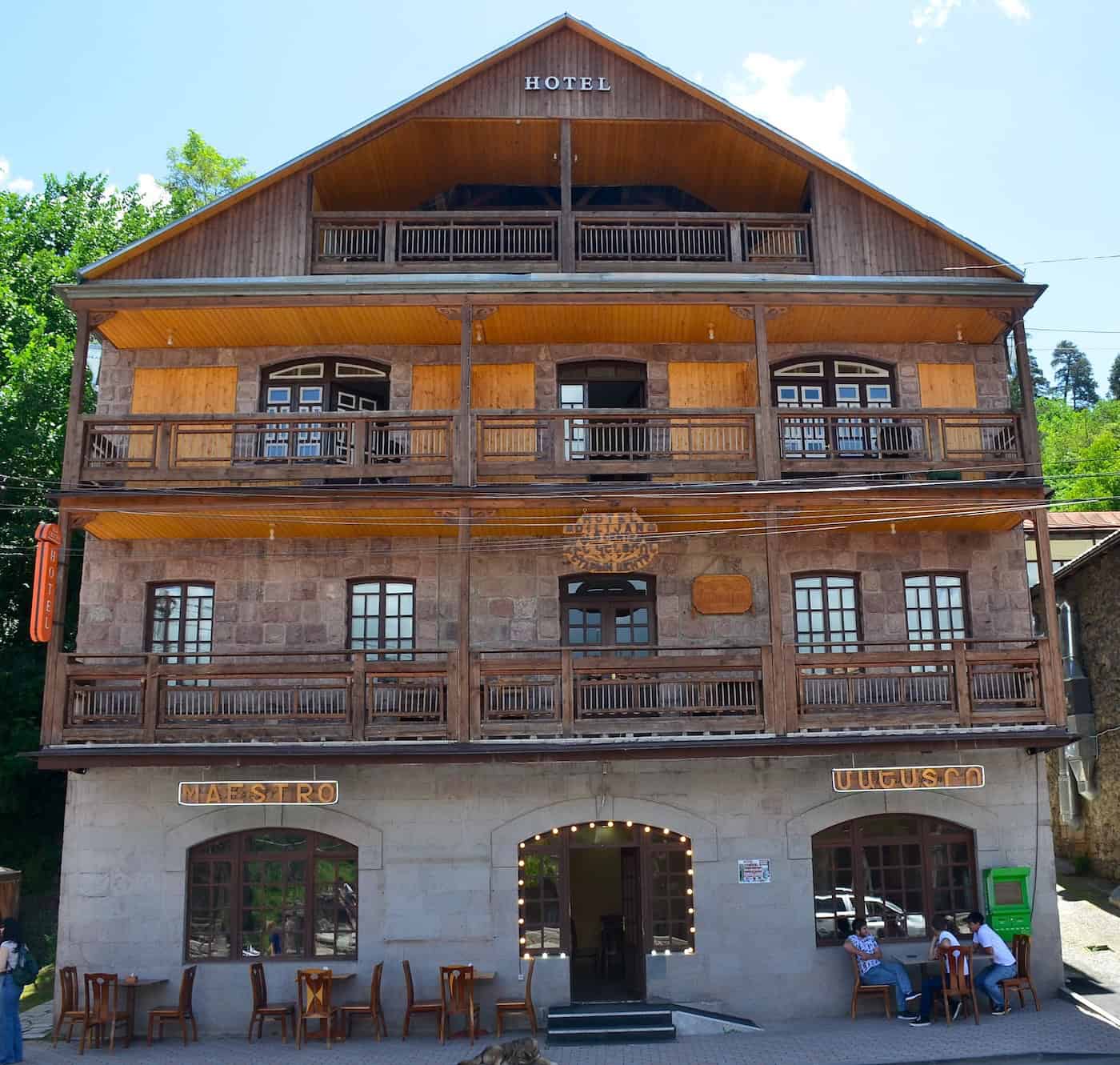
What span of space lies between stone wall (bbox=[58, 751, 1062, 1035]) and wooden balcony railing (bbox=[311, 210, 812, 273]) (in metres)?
8.15

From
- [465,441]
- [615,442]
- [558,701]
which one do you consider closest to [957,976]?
[558,701]

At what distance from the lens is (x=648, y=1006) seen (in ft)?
54.1

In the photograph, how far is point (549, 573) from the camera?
1886 centimetres

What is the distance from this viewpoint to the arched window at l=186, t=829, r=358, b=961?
17031 millimetres

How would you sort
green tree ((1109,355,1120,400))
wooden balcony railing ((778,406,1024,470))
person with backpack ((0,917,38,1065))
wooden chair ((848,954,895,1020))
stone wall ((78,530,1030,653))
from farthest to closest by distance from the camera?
green tree ((1109,355,1120,400)) → stone wall ((78,530,1030,653)) → wooden balcony railing ((778,406,1024,470)) → wooden chair ((848,954,895,1020)) → person with backpack ((0,917,38,1065))

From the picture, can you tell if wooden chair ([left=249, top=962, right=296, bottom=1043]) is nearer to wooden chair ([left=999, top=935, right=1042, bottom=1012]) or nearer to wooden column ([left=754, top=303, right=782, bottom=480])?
wooden chair ([left=999, top=935, right=1042, bottom=1012])

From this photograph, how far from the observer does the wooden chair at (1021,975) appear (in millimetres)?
16312

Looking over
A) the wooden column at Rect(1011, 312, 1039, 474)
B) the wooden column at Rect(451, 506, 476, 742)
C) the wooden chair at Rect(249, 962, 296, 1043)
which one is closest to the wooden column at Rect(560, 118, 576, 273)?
the wooden column at Rect(451, 506, 476, 742)

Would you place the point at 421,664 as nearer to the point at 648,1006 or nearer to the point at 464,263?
the point at 648,1006

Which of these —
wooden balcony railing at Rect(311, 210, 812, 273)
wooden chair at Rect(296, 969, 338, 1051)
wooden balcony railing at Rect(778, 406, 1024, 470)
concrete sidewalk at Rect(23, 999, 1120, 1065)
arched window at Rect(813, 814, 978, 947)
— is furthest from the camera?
wooden balcony railing at Rect(311, 210, 812, 273)

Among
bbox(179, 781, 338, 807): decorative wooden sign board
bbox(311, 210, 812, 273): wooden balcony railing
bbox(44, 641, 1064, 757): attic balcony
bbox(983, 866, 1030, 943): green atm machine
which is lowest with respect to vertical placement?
bbox(983, 866, 1030, 943): green atm machine

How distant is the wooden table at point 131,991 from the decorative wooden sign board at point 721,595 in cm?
953

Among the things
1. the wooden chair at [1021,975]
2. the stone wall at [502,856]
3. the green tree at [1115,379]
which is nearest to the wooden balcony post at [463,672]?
the stone wall at [502,856]

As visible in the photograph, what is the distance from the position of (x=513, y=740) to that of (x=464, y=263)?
8031 mm
